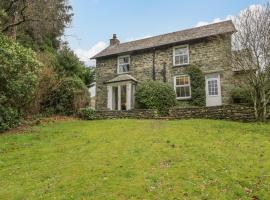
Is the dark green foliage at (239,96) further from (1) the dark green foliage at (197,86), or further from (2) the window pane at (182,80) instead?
(2) the window pane at (182,80)

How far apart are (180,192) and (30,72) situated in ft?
35.4

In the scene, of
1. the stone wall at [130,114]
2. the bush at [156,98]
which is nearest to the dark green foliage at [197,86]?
the bush at [156,98]

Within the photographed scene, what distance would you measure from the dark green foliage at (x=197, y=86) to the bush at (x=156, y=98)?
6.11ft

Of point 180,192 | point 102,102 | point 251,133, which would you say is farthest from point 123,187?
point 102,102

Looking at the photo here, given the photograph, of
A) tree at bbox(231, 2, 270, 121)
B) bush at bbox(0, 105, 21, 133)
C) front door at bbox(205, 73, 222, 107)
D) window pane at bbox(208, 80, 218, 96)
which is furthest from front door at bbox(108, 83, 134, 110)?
bush at bbox(0, 105, 21, 133)

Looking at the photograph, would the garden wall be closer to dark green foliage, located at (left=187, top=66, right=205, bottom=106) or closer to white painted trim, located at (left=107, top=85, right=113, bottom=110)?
dark green foliage, located at (left=187, top=66, right=205, bottom=106)

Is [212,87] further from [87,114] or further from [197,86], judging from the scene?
[87,114]

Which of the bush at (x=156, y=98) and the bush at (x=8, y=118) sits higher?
the bush at (x=156, y=98)

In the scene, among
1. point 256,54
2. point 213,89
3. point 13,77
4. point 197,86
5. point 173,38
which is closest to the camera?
point 13,77

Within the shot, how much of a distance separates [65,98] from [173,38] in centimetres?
1077

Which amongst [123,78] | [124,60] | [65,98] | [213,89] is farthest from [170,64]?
[65,98]

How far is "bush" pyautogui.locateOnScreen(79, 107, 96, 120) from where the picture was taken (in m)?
18.8

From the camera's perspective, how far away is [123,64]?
2497 centimetres

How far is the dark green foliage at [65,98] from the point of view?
18625 mm
